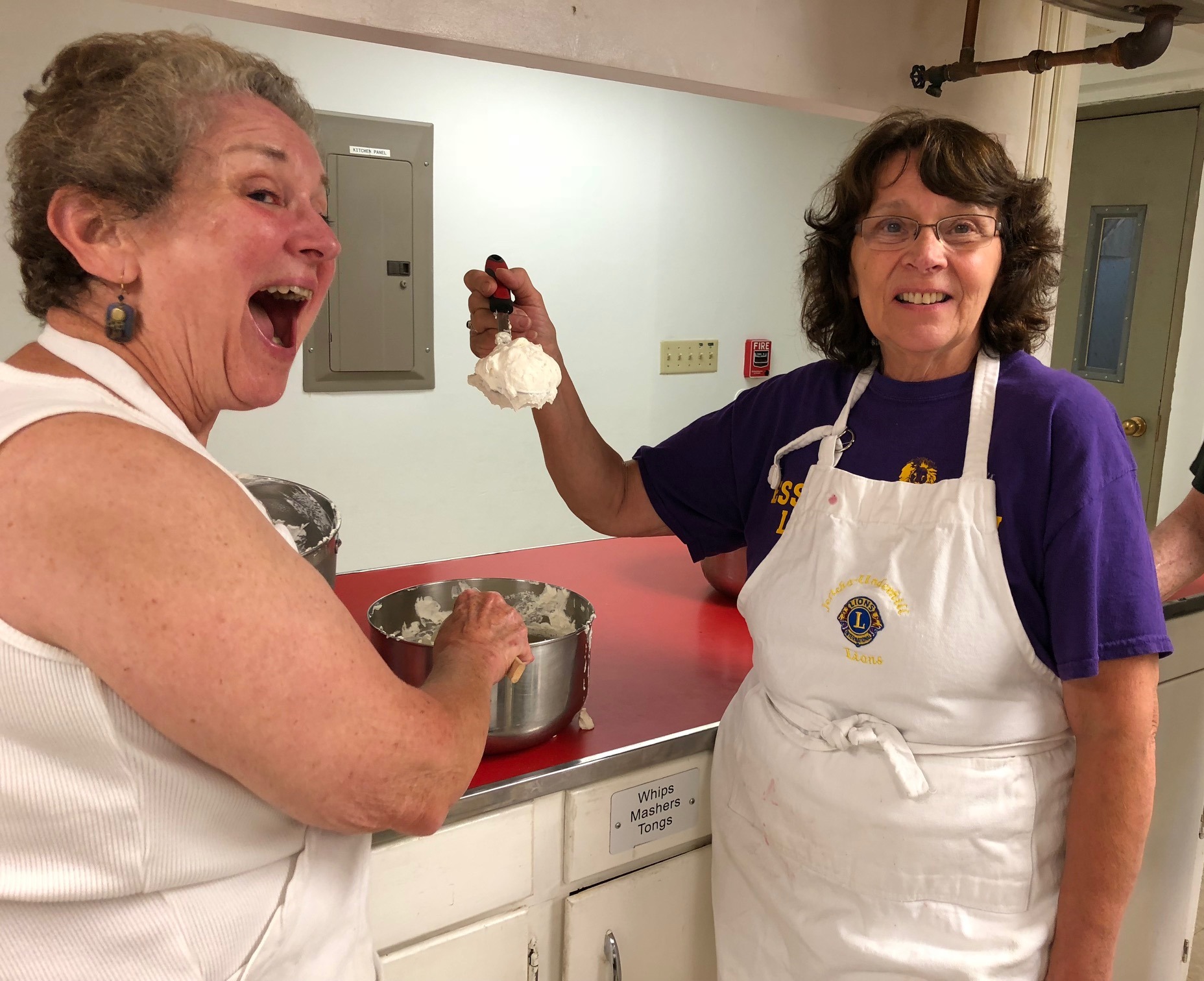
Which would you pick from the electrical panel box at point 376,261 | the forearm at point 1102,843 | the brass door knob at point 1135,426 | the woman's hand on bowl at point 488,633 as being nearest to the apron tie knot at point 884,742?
the forearm at point 1102,843

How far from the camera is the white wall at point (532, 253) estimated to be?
9.80ft

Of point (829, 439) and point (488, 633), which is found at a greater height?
point (829, 439)

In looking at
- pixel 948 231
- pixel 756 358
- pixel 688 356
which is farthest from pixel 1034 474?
pixel 756 358

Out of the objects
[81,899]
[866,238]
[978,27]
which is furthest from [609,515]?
[978,27]

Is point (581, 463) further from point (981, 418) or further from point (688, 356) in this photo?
point (688, 356)

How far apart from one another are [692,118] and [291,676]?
333 centimetres

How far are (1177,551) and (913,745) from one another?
2.40 feet

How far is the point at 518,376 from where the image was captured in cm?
129

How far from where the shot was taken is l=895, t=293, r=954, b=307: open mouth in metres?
1.23

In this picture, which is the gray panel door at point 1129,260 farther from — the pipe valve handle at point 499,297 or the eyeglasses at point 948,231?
the pipe valve handle at point 499,297

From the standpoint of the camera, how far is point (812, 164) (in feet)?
13.0

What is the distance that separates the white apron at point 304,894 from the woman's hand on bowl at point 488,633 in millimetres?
216

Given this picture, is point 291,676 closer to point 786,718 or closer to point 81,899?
point 81,899

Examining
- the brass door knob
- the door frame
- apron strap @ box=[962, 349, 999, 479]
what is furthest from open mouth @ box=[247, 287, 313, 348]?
the brass door knob
